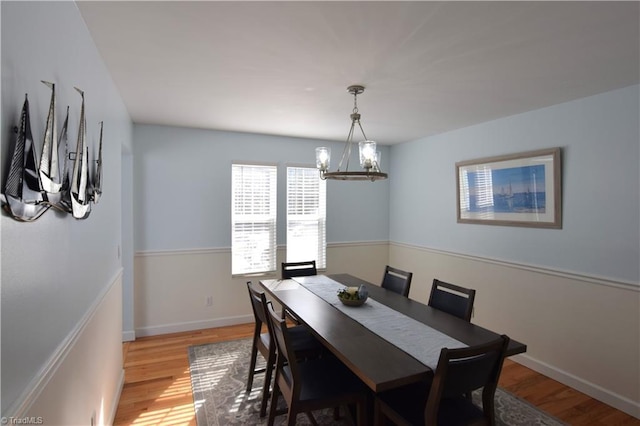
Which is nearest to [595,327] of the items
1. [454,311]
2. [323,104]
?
[454,311]

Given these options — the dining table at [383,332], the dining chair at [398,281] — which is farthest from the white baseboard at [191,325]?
the dining chair at [398,281]

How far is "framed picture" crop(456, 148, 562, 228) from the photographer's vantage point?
3.06m

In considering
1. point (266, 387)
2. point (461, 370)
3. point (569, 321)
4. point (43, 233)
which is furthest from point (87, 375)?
point (569, 321)

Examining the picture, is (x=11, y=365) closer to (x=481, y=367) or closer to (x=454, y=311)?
(x=481, y=367)

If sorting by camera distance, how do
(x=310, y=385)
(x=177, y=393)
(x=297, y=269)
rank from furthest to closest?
1. (x=297, y=269)
2. (x=177, y=393)
3. (x=310, y=385)

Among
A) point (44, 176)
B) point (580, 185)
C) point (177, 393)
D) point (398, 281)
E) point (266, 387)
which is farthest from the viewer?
point (398, 281)

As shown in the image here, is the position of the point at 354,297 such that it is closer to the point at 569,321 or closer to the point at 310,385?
the point at 310,385

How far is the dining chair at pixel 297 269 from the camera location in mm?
3585

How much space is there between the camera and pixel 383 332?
6.63ft

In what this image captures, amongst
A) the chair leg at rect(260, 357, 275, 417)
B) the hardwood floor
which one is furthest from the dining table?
the hardwood floor

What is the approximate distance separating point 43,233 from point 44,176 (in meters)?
0.23

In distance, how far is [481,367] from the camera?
5.16ft

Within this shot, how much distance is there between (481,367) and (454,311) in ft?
3.00

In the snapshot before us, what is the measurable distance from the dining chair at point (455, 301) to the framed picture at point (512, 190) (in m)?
1.24
